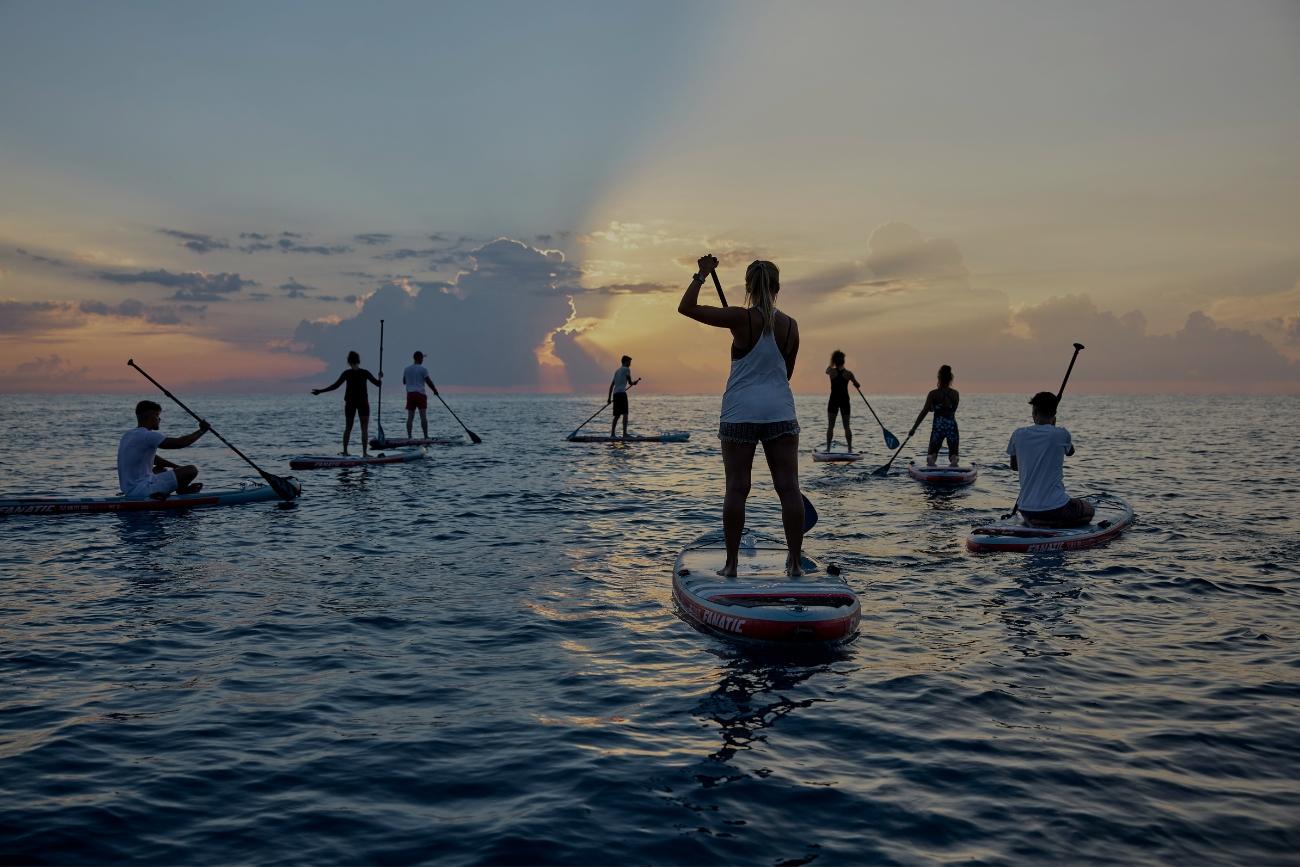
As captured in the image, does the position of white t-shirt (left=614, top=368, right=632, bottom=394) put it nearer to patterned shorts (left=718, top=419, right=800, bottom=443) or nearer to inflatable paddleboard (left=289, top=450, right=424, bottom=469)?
inflatable paddleboard (left=289, top=450, right=424, bottom=469)

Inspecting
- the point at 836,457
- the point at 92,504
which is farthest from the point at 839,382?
the point at 92,504

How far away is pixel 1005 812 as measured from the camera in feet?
13.9

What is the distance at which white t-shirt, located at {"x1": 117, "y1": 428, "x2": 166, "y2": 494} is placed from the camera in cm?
1397

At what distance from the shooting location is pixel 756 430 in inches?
284

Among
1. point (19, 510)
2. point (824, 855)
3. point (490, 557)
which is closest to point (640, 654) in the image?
point (824, 855)

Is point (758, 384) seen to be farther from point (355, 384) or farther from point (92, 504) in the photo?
point (355, 384)

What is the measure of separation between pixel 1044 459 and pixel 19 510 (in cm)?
1612

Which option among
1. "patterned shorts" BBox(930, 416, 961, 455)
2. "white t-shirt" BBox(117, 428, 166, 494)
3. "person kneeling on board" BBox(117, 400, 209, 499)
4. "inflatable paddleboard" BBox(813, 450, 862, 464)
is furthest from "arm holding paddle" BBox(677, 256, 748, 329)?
"inflatable paddleboard" BBox(813, 450, 862, 464)

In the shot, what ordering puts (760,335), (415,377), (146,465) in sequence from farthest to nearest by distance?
(415,377) < (146,465) < (760,335)

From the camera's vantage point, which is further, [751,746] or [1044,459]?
[1044,459]

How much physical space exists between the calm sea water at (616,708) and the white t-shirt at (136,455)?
202 centimetres

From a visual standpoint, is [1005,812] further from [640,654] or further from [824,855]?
[640,654]

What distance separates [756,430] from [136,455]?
11.9 metres

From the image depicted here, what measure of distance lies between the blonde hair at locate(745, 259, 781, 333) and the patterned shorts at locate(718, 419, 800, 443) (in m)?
0.81
